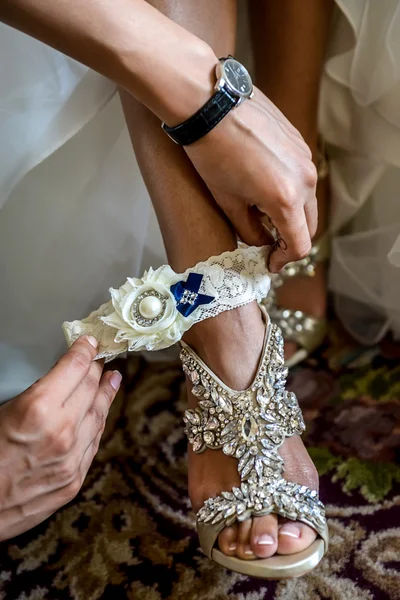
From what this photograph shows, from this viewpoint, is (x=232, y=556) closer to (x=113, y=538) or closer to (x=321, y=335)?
(x=113, y=538)

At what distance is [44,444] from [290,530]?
0.24 m

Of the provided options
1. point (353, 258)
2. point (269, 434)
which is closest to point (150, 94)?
point (269, 434)

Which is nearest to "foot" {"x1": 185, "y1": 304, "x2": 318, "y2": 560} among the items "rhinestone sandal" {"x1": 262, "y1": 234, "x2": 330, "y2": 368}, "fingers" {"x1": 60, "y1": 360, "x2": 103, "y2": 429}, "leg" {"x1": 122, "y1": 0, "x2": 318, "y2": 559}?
"leg" {"x1": 122, "y1": 0, "x2": 318, "y2": 559}

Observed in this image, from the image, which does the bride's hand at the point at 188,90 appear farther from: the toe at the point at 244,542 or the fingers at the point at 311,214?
the toe at the point at 244,542

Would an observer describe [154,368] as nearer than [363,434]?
No

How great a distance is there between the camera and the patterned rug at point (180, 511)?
2.01ft

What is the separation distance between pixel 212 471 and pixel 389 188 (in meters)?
0.45

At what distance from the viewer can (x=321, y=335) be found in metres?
0.92

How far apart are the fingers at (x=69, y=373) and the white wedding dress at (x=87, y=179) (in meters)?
0.23

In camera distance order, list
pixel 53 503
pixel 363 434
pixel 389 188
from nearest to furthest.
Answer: pixel 53 503 < pixel 363 434 < pixel 389 188

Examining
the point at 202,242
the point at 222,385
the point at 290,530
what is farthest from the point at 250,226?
the point at 290,530

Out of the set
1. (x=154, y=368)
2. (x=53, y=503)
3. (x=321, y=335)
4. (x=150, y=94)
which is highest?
(x=150, y=94)

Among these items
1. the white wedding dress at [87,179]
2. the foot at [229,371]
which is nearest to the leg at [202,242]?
the foot at [229,371]

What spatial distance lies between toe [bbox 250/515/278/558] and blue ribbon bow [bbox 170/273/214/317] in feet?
0.65
